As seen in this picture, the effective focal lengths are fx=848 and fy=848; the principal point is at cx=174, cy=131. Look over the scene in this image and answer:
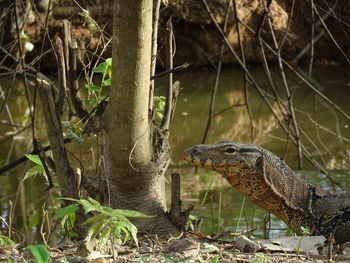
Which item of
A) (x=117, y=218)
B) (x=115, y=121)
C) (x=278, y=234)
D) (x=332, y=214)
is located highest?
(x=115, y=121)

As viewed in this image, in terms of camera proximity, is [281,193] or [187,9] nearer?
[281,193]

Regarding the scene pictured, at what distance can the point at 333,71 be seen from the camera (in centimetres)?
1567

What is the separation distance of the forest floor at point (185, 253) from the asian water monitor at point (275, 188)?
0.64 meters

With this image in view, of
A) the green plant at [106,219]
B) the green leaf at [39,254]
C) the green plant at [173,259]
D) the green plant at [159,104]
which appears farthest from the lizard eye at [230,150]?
the green leaf at [39,254]

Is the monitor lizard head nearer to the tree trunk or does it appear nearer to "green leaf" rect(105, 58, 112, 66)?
the tree trunk

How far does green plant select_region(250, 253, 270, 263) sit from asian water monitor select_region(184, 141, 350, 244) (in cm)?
96

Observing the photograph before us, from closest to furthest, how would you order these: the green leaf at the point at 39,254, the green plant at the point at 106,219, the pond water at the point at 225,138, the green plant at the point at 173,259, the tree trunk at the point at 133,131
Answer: the green leaf at the point at 39,254 < the green plant at the point at 106,219 < the green plant at the point at 173,259 < the tree trunk at the point at 133,131 < the pond water at the point at 225,138

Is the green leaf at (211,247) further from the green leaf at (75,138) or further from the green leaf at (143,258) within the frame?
the green leaf at (75,138)

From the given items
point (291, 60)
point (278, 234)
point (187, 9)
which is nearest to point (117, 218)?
point (278, 234)

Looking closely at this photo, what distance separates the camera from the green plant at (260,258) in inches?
143

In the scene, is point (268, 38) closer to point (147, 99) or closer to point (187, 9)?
point (187, 9)

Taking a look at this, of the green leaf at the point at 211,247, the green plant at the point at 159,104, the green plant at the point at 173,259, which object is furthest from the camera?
the green plant at the point at 159,104

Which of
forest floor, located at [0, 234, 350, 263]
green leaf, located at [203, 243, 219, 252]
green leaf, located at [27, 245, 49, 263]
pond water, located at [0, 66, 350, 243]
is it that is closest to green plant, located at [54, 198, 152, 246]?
forest floor, located at [0, 234, 350, 263]

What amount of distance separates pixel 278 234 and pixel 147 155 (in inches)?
104
